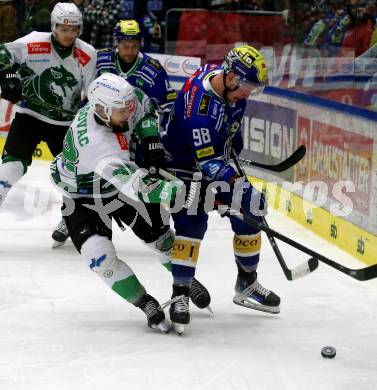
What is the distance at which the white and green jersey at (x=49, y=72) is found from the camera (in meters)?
5.51

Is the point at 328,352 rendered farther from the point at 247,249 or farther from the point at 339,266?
the point at 247,249

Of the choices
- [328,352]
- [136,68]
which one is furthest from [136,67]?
[328,352]

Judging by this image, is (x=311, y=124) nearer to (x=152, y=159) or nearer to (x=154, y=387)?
(x=152, y=159)

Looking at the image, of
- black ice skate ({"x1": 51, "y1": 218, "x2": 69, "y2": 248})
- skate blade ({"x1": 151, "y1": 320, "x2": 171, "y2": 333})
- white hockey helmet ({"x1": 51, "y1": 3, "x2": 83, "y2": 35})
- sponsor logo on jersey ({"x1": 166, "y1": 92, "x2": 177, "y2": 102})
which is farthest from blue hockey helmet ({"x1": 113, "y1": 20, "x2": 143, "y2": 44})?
skate blade ({"x1": 151, "y1": 320, "x2": 171, "y2": 333})

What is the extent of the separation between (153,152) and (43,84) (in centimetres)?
143

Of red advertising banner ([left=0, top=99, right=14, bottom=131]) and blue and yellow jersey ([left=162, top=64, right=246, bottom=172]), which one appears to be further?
red advertising banner ([left=0, top=99, right=14, bottom=131])

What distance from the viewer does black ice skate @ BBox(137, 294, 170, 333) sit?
4082 mm

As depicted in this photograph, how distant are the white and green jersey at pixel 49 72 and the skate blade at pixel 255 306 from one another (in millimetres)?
1628

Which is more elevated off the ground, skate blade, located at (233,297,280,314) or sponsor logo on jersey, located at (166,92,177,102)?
sponsor logo on jersey, located at (166,92,177,102)

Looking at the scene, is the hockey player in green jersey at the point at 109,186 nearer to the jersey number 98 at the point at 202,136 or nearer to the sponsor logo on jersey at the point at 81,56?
the jersey number 98 at the point at 202,136

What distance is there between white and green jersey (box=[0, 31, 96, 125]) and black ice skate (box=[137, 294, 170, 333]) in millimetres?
1741

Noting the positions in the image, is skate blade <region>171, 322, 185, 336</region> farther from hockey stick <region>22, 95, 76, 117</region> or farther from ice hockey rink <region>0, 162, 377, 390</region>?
hockey stick <region>22, 95, 76, 117</region>

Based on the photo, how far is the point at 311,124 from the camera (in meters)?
6.28

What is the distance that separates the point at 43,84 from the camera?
5551 millimetres
